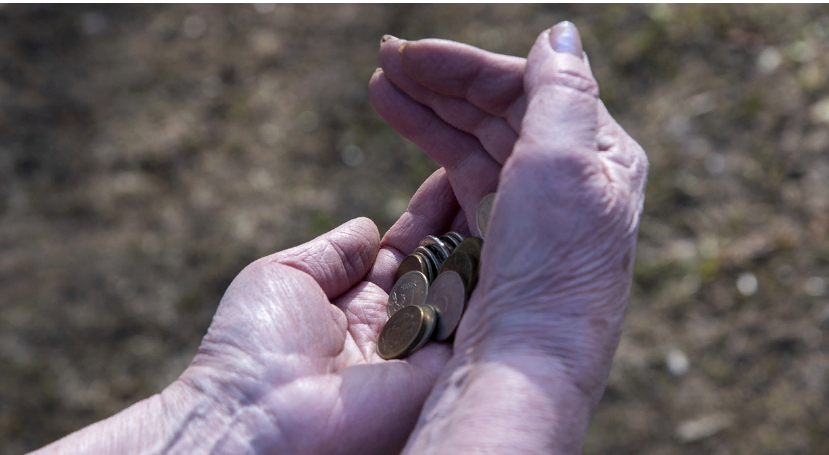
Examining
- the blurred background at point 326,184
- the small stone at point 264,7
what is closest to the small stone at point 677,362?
the blurred background at point 326,184

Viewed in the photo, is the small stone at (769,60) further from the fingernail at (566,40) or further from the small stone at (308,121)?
the small stone at (308,121)

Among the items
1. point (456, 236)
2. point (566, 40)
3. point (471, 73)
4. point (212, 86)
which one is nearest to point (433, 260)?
point (456, 236)

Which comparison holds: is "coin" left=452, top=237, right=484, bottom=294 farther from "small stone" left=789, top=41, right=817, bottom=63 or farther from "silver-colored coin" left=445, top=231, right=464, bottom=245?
"small stone" left=789, top=41, right=817, bottom=63

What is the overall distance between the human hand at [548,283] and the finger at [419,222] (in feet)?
3.15

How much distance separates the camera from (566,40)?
2.26m

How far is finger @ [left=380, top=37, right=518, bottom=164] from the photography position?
8.73 ft

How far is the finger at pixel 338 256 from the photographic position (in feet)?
9.22

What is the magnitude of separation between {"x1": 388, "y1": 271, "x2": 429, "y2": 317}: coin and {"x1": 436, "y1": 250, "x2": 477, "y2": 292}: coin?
0.12 m

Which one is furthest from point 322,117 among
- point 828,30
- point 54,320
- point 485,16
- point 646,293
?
point 828,30

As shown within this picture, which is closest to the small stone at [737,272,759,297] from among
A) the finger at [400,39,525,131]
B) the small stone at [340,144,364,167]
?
the finger at [400,39,525,131]

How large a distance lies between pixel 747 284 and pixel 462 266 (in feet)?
8.65

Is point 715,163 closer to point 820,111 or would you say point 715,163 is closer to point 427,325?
point 820,111

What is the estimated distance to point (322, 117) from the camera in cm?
532

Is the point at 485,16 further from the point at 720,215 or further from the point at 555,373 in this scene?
the point at 555,373
